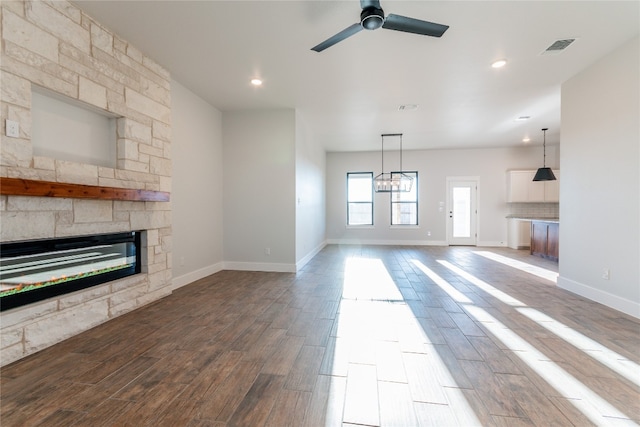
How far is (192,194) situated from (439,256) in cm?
562

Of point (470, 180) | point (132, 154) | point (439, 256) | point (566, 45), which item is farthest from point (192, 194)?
point (470, 180)

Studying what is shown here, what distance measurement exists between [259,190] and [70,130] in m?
2.81

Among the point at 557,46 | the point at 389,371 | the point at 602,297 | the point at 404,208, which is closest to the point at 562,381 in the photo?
the point at 389,371

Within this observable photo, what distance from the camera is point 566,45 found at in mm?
3064

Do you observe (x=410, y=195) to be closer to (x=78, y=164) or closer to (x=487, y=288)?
(x=487, y=288)

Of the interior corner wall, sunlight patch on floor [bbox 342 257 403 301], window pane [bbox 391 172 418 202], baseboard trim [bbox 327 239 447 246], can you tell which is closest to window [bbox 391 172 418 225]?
window pane [bbox 391 172 418 202]

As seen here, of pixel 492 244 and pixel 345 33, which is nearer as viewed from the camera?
pixel 345 33

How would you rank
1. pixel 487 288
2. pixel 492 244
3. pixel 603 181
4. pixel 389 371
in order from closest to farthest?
1. pixel 389 371
2. pixel 603 181
3. pixel 487 288
4. pixel 492 244

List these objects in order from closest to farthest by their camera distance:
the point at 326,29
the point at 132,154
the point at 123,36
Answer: the point at 326,29
the point at 123,36
the point at 132,154

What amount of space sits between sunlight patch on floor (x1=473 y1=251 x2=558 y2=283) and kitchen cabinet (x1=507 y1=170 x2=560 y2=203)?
90.6 inches

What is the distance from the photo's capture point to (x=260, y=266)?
5141 millimetres

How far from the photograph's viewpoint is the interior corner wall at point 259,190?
199 inches

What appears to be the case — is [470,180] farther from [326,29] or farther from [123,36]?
[123,36]

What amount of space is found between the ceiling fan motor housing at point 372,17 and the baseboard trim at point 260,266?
388cm
